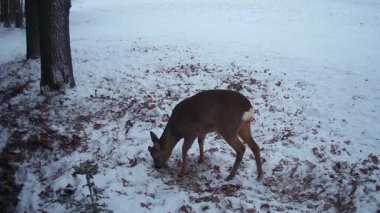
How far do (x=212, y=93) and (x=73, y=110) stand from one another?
375cm

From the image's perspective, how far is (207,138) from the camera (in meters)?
8.23

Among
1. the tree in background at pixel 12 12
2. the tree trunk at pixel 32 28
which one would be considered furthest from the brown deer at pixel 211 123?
the tree in background at pixel 12 12

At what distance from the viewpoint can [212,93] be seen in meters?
6.78

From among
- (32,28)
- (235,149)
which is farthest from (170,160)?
(32,28)

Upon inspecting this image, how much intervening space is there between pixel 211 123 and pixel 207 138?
1622 mm

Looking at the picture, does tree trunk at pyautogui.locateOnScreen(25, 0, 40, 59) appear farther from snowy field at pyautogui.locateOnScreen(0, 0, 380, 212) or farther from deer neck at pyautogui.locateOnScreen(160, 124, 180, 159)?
deer neck at pyautogui.locateOnScreen(160, 124, 180, 159)

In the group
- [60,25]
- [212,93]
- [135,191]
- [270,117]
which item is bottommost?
[135,191]

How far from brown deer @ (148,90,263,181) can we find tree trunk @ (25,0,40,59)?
7353 millimetres

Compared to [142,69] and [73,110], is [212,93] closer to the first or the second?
[73,110]

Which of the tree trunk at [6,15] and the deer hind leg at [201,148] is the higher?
the tree trunk at [6,15]

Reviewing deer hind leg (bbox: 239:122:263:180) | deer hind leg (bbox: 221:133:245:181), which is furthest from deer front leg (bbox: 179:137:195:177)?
deer hind leg (bbox: 239:122:263:180)

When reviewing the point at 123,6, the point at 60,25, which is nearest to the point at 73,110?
the point at 60,25

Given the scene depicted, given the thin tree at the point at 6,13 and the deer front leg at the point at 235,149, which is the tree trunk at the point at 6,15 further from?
the deer front leg at the point at 235,149

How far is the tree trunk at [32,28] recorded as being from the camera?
12.1 meters
